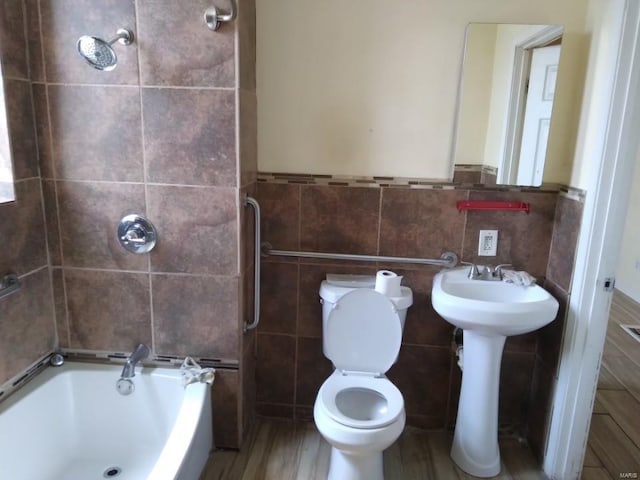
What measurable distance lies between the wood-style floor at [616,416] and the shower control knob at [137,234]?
219 centimetres

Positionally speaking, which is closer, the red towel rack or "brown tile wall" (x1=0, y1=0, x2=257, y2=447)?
"brown tile wall" (x1=0, y1=0, x2=257, y2=447)

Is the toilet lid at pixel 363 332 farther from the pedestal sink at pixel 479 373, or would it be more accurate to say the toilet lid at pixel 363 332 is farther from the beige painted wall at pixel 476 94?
the beige painted wall at pixel 476 94

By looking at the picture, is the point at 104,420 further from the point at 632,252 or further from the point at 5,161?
the point at 632,252

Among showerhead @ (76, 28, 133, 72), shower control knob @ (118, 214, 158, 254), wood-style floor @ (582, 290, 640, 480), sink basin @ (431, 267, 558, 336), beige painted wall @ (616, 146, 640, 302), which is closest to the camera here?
showerhead @ (76, 28, 133, 72)

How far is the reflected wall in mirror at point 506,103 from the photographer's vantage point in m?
2.03

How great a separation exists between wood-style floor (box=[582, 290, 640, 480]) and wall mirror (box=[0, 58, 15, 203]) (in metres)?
2.71

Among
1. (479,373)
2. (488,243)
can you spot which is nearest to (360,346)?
(479,373)

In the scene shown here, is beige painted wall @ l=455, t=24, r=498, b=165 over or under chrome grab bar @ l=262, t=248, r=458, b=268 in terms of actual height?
over

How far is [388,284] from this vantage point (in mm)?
2086

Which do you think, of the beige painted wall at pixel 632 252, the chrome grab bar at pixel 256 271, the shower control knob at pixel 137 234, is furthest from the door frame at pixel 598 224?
the beige painted wall at pixel 632 252

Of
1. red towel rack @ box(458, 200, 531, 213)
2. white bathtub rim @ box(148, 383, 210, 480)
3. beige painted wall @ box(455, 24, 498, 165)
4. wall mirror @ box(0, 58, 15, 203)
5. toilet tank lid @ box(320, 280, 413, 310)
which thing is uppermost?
beige painted wall @ box(455, 24, 498, 165)

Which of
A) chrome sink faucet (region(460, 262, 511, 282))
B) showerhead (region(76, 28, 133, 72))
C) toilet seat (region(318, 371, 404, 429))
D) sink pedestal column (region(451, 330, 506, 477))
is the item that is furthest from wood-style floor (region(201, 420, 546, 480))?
showerhead (region(76, 28, 133, 72))

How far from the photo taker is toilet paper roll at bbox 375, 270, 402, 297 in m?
2.09

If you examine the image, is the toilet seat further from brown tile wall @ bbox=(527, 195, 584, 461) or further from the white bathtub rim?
brown tile wall @ bbox=(527, 195, 584, 461)
